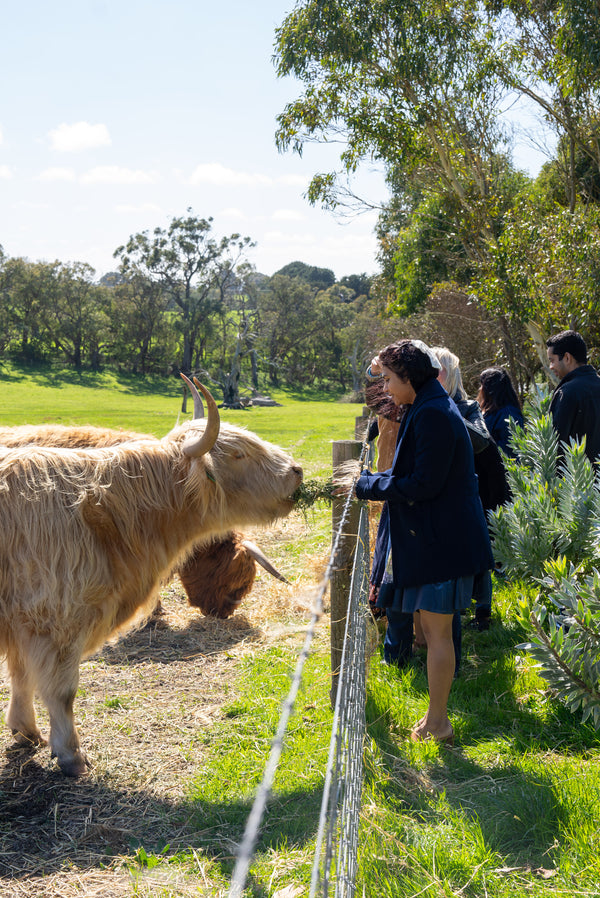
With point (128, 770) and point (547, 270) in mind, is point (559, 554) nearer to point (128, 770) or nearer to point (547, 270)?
point (128, 770)

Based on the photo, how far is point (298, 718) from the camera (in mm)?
4141

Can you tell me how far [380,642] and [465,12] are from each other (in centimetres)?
1320

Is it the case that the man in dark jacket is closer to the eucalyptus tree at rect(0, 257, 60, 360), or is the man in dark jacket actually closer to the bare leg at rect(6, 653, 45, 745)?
the bare leg at rect(6, 653, 45, 745)

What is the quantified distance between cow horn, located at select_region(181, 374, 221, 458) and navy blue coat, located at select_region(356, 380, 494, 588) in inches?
35.4

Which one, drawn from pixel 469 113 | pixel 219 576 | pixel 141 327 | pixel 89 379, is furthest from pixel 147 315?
pixel 219 576

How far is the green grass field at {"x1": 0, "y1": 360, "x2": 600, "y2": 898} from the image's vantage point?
264 centimetres

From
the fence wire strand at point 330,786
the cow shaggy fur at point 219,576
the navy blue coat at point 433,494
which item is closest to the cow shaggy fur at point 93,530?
the fence wire strand at point 330,786

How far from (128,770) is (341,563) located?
5.44 feet

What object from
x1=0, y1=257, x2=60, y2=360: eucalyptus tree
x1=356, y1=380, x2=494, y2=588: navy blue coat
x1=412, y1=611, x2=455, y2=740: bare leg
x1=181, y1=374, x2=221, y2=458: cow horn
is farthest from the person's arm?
x1=0, y1=257, x2=60, y2=360: eucalyptus tree

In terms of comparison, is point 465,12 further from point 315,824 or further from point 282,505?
point 315,824

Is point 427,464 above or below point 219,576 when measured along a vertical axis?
above

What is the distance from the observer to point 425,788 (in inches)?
128

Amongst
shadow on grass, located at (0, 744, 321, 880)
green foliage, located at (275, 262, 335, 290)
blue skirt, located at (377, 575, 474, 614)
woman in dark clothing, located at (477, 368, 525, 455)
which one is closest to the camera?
shadow on grass, located at (0, 744, 321, 880)

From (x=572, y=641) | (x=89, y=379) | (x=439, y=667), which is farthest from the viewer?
(x=89, y=379)
